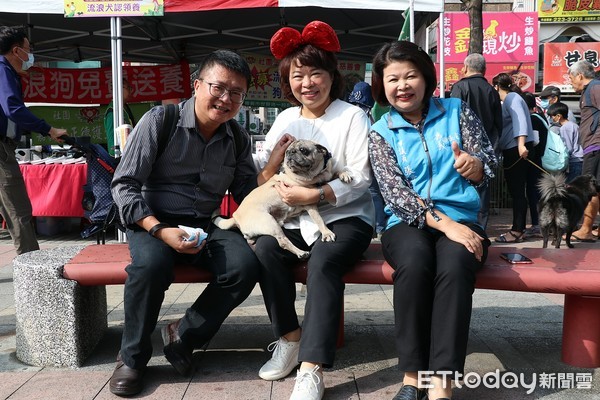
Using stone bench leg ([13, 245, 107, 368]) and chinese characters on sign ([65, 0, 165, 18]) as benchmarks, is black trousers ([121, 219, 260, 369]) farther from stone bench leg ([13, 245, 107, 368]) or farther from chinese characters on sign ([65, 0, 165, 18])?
chinese characters on sign ([65, 0, 165, 18])

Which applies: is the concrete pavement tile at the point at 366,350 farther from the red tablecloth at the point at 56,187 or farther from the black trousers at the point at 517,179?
the red tablecloth at the point at 56,187

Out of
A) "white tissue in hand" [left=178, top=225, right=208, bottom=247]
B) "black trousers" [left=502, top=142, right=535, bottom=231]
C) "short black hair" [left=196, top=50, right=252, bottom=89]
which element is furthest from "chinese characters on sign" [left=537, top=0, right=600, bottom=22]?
"white tissue in hand" [left=178, top=225, right=208, bottom=247]

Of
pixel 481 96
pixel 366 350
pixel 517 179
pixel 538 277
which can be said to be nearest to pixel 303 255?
pixel 366 350

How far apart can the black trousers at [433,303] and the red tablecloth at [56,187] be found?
18.2 ft

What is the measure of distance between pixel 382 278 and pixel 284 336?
607 millimetres

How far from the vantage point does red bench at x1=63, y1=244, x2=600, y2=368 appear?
2557mm

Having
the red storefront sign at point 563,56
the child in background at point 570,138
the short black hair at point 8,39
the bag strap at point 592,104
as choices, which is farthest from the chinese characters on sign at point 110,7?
the red storefront sign at point 563,56

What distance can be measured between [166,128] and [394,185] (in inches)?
49.0

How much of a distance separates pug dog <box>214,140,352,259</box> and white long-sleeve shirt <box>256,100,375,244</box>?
6 cm

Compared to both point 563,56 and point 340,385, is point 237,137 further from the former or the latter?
point 563,56

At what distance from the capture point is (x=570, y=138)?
26.1 feet

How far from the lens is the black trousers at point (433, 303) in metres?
2.30

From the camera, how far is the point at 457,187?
106 inches

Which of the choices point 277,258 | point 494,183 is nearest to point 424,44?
point 494,183
